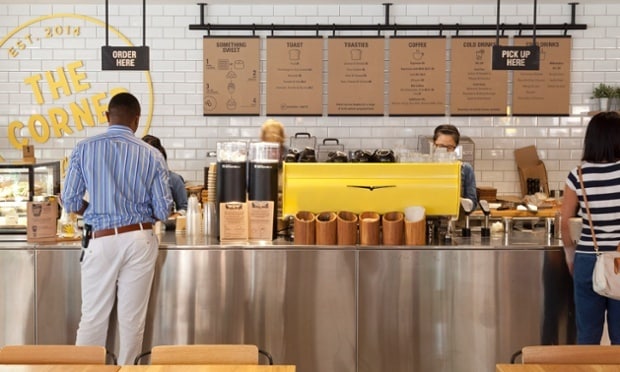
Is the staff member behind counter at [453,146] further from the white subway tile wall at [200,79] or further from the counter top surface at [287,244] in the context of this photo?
the white subway tile wall at [200,79]

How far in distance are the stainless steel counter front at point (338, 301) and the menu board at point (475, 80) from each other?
10.7ft

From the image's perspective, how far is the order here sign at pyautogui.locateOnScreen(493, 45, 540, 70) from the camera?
5.56m

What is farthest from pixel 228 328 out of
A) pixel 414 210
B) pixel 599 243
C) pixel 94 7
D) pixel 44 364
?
pixel 94 7

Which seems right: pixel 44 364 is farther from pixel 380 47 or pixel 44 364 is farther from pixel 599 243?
pixel 380 47

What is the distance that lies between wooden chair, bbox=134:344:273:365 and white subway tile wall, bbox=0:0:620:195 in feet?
15.9

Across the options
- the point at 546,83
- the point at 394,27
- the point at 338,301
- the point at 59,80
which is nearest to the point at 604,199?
the point at 338,301

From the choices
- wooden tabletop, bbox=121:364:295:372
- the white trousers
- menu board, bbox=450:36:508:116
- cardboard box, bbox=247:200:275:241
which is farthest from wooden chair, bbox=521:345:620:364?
menu board, bbox=450:36:508:116

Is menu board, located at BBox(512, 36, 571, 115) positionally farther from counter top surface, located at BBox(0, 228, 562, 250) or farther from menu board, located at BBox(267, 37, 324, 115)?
counter top surface, located at BBox(0, 228, 562, 250)

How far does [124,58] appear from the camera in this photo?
18.1 feet

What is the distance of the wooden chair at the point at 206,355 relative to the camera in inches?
117

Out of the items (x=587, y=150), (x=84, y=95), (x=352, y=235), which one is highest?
(x=84, y=95)

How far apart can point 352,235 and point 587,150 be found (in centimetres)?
132

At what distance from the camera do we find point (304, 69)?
762cm

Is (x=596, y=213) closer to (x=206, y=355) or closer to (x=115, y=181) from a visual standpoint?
(x=206, y=355)
